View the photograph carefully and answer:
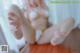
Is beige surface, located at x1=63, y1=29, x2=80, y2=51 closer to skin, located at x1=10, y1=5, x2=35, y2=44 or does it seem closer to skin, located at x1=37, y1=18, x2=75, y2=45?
skin, located at x1=37, y1=18, x2=75, y2=45

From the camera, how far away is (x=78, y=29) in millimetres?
735

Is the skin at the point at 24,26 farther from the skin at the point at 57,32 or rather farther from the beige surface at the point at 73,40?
the beige surface at the point at 73,40

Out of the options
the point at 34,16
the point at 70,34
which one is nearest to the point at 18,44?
the point at 34,16

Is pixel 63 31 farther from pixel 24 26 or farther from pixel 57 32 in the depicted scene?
pixel 24 26

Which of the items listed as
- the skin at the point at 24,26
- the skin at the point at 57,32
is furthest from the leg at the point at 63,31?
the skin at the point at 24,26

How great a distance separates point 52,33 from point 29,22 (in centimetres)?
14

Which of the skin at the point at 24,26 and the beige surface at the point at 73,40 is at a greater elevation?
the skin at the point at 24,26

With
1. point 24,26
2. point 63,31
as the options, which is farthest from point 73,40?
point 24,26

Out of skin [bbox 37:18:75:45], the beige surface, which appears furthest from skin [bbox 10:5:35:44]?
the beige surface

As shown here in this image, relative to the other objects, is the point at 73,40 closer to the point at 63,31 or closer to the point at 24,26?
the point at 63,31

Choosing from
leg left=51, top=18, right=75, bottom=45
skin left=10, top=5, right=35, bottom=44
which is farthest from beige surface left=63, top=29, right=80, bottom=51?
skin left=10, top=5, right=35, bottom=44

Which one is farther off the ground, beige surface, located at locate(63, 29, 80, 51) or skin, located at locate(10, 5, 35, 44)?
skin, located at locate(10, 5, 35, 44)

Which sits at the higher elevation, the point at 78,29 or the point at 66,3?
the point at 66,3

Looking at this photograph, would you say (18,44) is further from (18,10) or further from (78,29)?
(78,29)
